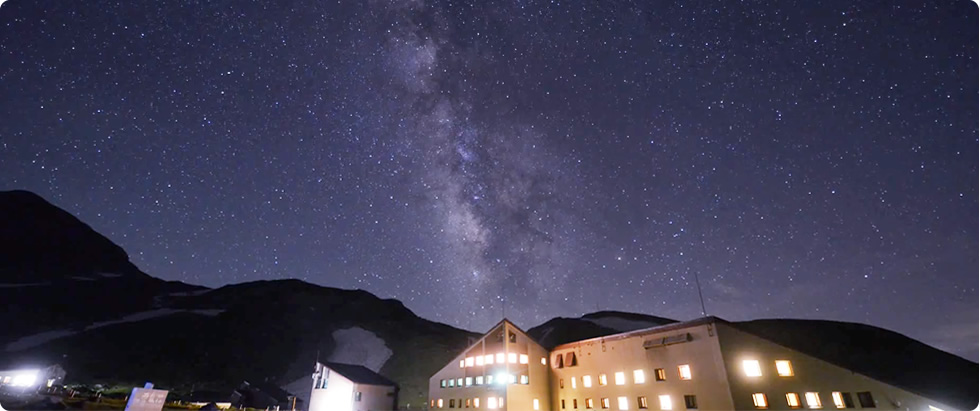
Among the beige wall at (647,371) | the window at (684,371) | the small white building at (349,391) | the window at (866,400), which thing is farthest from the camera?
the small white building at (349,391)

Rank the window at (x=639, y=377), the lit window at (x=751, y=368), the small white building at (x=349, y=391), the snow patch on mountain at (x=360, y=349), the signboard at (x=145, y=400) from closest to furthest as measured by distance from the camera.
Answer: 1. the signboard at (x=145, y=400)
2. the lit window at (x=751, y=368)
3. the window at (x=639, y=377)
4. the small white building at (x=349, y=391)
5. the snow patch on mountain at (x=360, y=349)

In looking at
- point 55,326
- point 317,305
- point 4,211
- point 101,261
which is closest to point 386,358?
→ point 317,305

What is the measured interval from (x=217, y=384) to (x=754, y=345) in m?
98.1

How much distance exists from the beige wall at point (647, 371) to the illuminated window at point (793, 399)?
485 centimetres

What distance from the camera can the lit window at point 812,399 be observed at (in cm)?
3209

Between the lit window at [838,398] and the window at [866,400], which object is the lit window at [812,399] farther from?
the window at [866,400]

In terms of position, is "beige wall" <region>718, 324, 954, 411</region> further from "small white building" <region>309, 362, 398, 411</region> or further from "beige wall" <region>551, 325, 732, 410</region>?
"small white building" <region>309, 362, 398, 411</region>

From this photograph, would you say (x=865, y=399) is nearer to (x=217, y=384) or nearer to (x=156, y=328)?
(x=217, y=384)

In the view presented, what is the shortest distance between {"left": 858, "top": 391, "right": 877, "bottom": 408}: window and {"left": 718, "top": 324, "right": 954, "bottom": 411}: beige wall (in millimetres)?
229

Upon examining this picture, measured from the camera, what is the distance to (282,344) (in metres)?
110

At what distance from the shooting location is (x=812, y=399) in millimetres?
32312

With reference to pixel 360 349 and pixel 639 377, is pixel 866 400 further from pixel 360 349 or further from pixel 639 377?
pixel 360 349

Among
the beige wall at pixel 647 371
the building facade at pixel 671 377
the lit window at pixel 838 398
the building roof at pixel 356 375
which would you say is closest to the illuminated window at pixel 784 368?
the building facade at pixel 671 377

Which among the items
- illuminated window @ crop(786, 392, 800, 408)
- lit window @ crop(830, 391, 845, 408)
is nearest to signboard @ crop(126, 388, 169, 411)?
illuminated window @ crop(786, 392, 800, 408)
